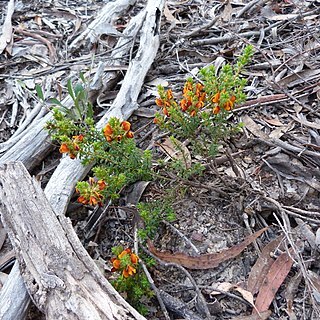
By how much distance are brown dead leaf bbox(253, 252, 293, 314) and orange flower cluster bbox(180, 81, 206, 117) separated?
0.68 metres

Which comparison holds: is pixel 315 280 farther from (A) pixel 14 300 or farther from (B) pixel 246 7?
(B) pixel 246 7

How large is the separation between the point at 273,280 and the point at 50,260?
33.4 inches

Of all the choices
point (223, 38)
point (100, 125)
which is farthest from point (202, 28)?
point (100, 125)

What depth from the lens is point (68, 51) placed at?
3465mm

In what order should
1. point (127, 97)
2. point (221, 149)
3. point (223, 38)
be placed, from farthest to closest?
1. point (223, 38)
2. point (127, 97)
3. point (221, 149)

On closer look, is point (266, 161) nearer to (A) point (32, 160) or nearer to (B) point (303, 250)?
(B) point (303, 250)

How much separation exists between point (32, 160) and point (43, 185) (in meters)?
0.16

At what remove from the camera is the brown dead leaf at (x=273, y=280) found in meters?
1.88

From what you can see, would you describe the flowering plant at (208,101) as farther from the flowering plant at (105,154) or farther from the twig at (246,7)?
the twig at (246,7)

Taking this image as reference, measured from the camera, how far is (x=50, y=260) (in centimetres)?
176

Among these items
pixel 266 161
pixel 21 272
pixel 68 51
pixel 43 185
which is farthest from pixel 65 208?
pixel 68 51

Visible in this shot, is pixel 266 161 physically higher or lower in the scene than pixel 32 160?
lower

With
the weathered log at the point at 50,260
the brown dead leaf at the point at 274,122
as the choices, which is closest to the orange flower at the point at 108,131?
the weathered log at the point at 50,260

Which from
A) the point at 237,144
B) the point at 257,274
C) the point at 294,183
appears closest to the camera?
the point at 257,274
